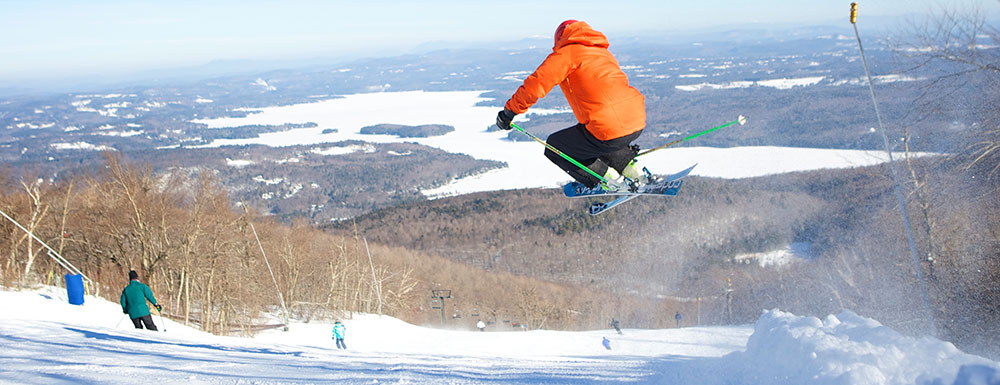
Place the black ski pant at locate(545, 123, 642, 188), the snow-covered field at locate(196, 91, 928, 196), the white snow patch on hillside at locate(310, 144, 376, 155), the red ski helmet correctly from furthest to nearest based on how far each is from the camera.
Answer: the white snow patch on hillside at locate(310, 144, 376, 155) < the snow-covered field at locate(196, 91, 928, 196) < the black ski pant at locate(545, 123, 642, 188) < the red ski helmet

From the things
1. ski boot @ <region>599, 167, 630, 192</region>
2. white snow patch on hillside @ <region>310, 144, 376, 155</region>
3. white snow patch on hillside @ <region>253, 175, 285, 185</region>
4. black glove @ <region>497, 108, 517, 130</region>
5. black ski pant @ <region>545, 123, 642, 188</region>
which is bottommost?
white snow patch on hillside @ <region>253, 175, 285, 185</region>

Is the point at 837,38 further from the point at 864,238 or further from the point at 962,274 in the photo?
the point at 962,274

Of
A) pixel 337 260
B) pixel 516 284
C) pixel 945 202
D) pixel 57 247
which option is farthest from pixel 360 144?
pixel 945 202

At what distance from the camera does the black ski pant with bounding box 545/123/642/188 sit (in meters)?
5.77

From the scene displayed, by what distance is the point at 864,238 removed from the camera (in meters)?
26.0

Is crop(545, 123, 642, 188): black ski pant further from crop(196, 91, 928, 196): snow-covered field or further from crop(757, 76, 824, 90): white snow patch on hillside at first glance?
crop(757, 76, 824, 90): white snow patch on hillside

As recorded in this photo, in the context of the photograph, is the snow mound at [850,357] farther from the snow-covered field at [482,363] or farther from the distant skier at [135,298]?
the distant skier at [135,298]

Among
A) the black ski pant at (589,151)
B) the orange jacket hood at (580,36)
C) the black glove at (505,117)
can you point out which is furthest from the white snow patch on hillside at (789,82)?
the black glove at (505,117)

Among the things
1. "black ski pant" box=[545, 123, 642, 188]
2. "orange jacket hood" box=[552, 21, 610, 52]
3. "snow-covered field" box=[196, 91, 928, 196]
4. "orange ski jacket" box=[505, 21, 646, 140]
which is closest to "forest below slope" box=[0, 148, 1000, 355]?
"black ski pant" box=[545, 123, 642, 188]

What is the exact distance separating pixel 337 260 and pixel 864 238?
87.6 ft

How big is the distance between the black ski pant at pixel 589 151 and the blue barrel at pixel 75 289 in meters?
9.43

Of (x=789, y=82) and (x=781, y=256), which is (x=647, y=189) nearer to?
(x=781, y=256)

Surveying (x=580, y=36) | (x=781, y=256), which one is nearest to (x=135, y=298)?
(x=580, y=36)

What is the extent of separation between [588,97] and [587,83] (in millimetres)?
166
